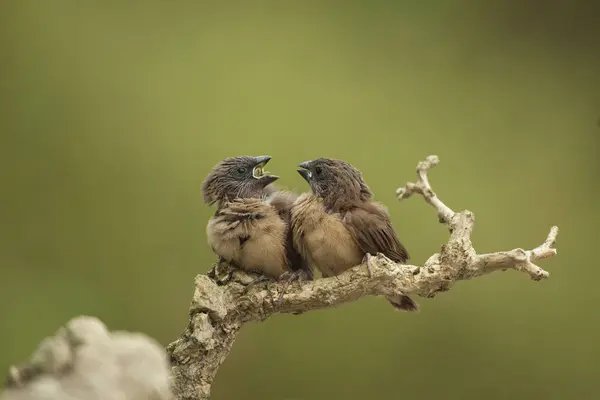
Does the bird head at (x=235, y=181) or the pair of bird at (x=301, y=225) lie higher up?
the bird head at (x=235, y=181)

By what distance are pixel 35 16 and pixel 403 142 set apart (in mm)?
2153

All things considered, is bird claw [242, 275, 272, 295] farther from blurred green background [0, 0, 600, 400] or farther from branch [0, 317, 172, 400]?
blurred green background [0, 0, 600, 400]

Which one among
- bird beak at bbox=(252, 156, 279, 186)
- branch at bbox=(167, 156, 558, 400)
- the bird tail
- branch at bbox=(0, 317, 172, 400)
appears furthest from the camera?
bird beak at bbox=(252, 156, 279, 186)

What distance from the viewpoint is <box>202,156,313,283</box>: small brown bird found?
85.7 inches

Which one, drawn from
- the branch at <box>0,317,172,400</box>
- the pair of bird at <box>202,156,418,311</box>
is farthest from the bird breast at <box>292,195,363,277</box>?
the branch at <box>0,317,172,400</box>

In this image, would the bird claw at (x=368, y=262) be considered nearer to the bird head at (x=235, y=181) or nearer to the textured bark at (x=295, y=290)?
the textured bark at (x=295, y=290)

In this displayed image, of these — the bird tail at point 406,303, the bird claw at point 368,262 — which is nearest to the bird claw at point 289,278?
the bird claw at point 368,262

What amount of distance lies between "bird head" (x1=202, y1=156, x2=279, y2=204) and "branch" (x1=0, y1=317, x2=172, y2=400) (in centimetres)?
88

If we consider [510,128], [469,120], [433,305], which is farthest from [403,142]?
[433,305]

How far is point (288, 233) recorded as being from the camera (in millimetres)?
2268

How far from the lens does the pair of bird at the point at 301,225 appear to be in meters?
2.18

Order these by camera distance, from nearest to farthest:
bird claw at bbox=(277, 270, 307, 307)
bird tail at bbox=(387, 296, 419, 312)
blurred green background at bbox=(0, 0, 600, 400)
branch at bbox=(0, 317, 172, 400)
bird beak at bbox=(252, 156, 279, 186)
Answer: branch at bbox=(0, 317, 172, 400) < bird claw at bbox=(277, 270, 307, 307) < bird tail at bbox=(387, 296, 419, 312) < bird beak at bbox=(252, 156, 279, 186) < blurred green background at bbox=(0, 0, 600, 400)

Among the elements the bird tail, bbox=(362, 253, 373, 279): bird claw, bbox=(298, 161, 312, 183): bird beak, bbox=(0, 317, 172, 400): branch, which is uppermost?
bbox=(298, 161, 312, 183): bird beak

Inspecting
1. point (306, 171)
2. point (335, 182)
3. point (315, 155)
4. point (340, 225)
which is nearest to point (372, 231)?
point (340, 225)
